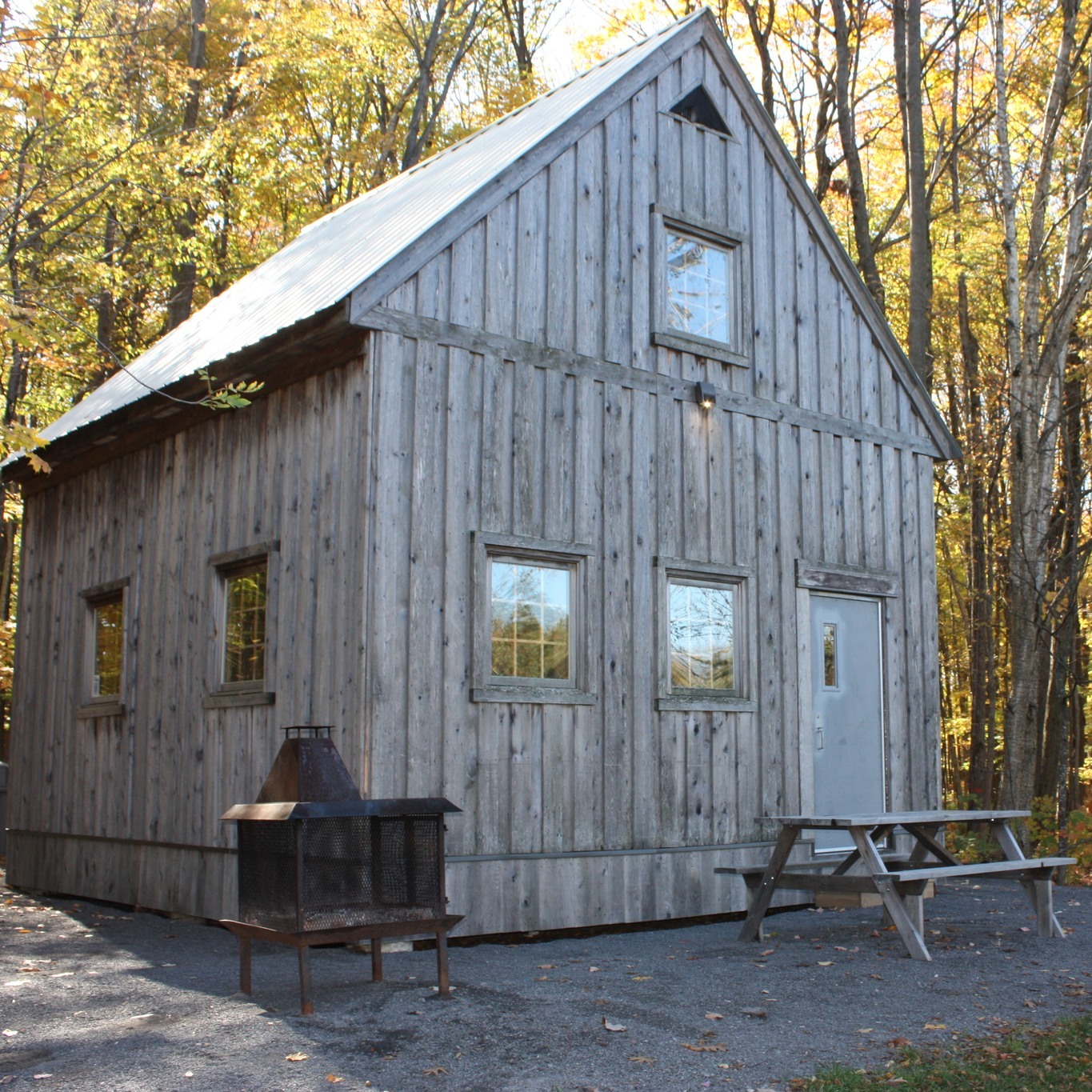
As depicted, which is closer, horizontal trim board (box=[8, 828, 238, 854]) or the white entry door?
horizontal trim board (box=[8, 828, 238, 854])

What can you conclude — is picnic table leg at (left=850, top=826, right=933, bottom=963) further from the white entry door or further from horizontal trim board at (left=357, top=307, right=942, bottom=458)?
horizontal trim board at (left=357, top=307, right=942, bottom=458)

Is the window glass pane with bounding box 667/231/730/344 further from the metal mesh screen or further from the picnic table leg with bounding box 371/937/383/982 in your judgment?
the picnic table leg with bounding box 371/937/383/982

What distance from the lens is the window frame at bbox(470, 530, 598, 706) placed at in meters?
8.73

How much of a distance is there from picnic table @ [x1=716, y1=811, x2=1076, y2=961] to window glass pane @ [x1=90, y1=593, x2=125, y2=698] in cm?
632

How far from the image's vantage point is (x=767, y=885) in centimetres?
834

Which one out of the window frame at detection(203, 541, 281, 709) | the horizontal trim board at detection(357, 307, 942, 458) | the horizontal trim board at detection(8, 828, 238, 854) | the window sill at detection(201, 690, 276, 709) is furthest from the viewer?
the horizontal trim board at detection(8, 828, 238, 854)

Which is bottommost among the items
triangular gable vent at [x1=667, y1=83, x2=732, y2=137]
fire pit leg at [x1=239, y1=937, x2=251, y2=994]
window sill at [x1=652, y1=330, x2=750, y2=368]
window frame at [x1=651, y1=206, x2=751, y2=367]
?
fire pit leg at [x1=239, y1=937, x2=251, y2=994]

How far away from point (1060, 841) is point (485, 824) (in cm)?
995

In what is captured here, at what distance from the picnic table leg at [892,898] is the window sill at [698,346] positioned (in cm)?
430

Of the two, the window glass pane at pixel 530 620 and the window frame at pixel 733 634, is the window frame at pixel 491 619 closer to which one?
the window glass pane at pixel 530 620

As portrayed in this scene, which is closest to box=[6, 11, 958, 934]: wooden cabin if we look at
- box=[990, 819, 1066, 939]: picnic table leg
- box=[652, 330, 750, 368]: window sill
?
box=[652, 330, 750, 368]: window sill

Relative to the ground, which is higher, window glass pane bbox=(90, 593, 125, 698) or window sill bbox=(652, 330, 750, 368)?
window sill bbox=(652, 330, 750, 368)

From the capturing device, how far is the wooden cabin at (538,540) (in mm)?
8633

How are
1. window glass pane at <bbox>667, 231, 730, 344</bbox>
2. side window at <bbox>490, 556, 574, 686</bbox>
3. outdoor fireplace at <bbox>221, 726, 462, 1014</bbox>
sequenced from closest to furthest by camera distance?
outdoor fireplace at <bbox>221, 726, 462, 1014</bbox>
side window at <bbox>490, 556, 574, 686</bbox>
window glass pane at <bbox>667, 231, 730, 344</bbox>
